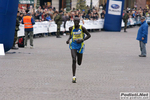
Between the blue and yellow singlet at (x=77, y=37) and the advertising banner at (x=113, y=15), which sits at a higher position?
the blue and yellow singlet at (x=77, y=37)

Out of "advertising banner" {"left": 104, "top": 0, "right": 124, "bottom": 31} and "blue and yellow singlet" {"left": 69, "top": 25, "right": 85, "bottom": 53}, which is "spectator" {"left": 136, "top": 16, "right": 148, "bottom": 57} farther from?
"advertising banner" {"left": 104, "top": 0, "right": 124, "bottom": 31}

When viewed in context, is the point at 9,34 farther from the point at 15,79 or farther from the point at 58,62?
the point at 15,79

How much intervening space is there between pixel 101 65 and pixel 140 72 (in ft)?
5.73

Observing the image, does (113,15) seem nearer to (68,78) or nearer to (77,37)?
(68,78)

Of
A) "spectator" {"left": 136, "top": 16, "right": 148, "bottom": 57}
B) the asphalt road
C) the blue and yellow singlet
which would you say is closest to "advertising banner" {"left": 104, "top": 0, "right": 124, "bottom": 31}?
"spectator" {"left": 136, "top": 16, "right": 148, "bottom": 57}

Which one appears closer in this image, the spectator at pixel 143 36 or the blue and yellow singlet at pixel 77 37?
the blue and yellow singlet at pixel 77 37

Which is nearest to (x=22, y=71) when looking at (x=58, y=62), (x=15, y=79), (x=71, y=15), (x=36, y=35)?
(x=15, y=79)

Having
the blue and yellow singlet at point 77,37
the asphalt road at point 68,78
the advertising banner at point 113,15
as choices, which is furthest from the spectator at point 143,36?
the advertising banner at point 113,15

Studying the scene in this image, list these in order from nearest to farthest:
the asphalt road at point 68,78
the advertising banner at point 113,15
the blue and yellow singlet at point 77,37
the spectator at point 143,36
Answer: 1. the asphalt road at point 68,78
2. the blue and yellow singlet at point 77,37
3. the spectator at point 143,36
4. the advertising banner at point 113,15

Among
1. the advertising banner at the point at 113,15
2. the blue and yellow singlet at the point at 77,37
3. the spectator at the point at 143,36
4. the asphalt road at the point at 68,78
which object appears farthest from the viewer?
the advertising banner at the point at 113,15

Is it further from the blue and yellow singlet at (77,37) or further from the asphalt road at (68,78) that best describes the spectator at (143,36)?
the blue and yellow singlet at (77,37)

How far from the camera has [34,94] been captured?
7.50 metres

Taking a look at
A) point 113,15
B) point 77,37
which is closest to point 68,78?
point 77,37

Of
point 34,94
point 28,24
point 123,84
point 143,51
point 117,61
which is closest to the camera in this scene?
point 34,94
